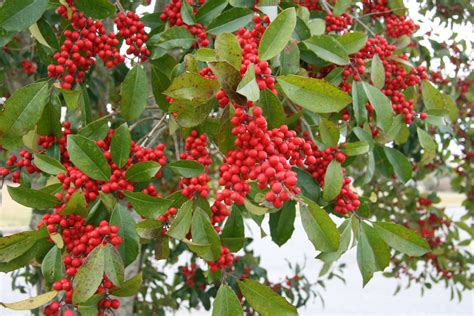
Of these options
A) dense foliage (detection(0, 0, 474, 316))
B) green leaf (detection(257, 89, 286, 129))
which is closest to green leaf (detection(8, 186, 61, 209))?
dense foliage (detection(0, 0, 474, 316))

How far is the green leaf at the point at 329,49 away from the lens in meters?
1.11

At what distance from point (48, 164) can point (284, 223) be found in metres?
0.54

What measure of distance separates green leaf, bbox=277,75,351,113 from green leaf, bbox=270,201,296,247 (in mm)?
336

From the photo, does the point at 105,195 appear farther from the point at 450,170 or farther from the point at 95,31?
the point at 450,170

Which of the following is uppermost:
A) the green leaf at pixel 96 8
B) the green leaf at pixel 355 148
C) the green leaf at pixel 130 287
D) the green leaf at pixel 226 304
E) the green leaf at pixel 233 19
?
the green leaf at pixel 96 8

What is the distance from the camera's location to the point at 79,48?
1.10 m

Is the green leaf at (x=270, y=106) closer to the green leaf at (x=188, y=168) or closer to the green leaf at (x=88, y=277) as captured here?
the green leaf at (x=188, y=168)

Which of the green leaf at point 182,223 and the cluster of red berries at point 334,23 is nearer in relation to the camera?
the green leaf at point 182,223

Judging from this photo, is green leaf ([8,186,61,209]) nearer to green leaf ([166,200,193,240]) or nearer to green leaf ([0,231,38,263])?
green leaf ([0,231,38,263])

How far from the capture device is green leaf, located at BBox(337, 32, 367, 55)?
46.5 inches

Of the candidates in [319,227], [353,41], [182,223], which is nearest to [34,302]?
[182,223]

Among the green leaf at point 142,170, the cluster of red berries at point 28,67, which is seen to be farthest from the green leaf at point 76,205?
the cluster of red berries at point 28,67

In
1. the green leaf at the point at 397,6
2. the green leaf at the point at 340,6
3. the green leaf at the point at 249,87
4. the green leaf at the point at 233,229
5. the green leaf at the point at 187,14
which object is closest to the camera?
the green leaf at the point at 249,87

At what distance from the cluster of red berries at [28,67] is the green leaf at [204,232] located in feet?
5.13
